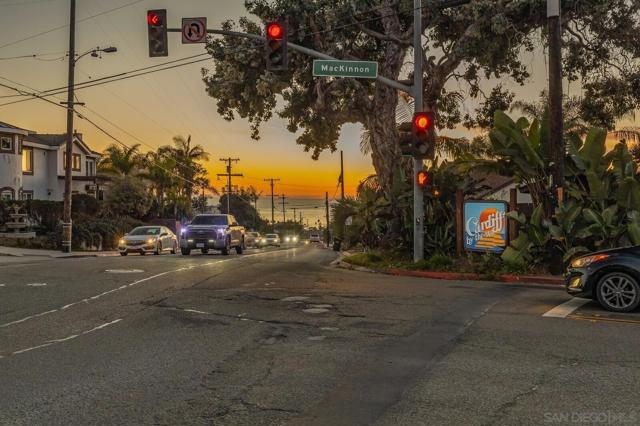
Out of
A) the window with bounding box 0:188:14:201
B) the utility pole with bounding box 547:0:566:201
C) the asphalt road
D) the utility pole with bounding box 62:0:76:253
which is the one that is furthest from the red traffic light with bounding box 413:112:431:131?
the window with bounding box 0:188:14:201

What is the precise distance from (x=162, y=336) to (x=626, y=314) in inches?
270

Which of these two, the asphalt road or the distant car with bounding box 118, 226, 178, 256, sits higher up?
the distant car with bounding box 118, 226, 178, 256

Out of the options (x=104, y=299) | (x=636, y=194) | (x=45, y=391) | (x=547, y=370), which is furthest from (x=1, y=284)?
(x=636, y=194)

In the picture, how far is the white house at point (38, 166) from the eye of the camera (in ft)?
136

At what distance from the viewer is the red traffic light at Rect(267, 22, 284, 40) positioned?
1675 centimetres

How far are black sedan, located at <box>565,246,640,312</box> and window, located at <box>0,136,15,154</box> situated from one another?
3937 centimetres

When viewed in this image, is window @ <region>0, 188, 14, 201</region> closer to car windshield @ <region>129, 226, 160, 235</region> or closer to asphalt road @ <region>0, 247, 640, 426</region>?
car windshield @ <region>129, 226, 160, 235</region>

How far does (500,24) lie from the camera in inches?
820

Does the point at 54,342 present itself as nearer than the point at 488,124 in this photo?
Yes

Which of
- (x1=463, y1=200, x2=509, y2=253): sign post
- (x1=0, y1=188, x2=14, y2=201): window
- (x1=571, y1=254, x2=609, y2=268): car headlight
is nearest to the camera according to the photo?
(x1=571, y1=254, x2=609, y2=268): car headlight

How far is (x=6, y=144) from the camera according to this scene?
41531 millimetres

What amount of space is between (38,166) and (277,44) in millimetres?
36046

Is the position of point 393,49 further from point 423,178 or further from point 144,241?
point 144,241

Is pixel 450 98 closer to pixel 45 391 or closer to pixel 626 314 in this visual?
pixel 626 314
